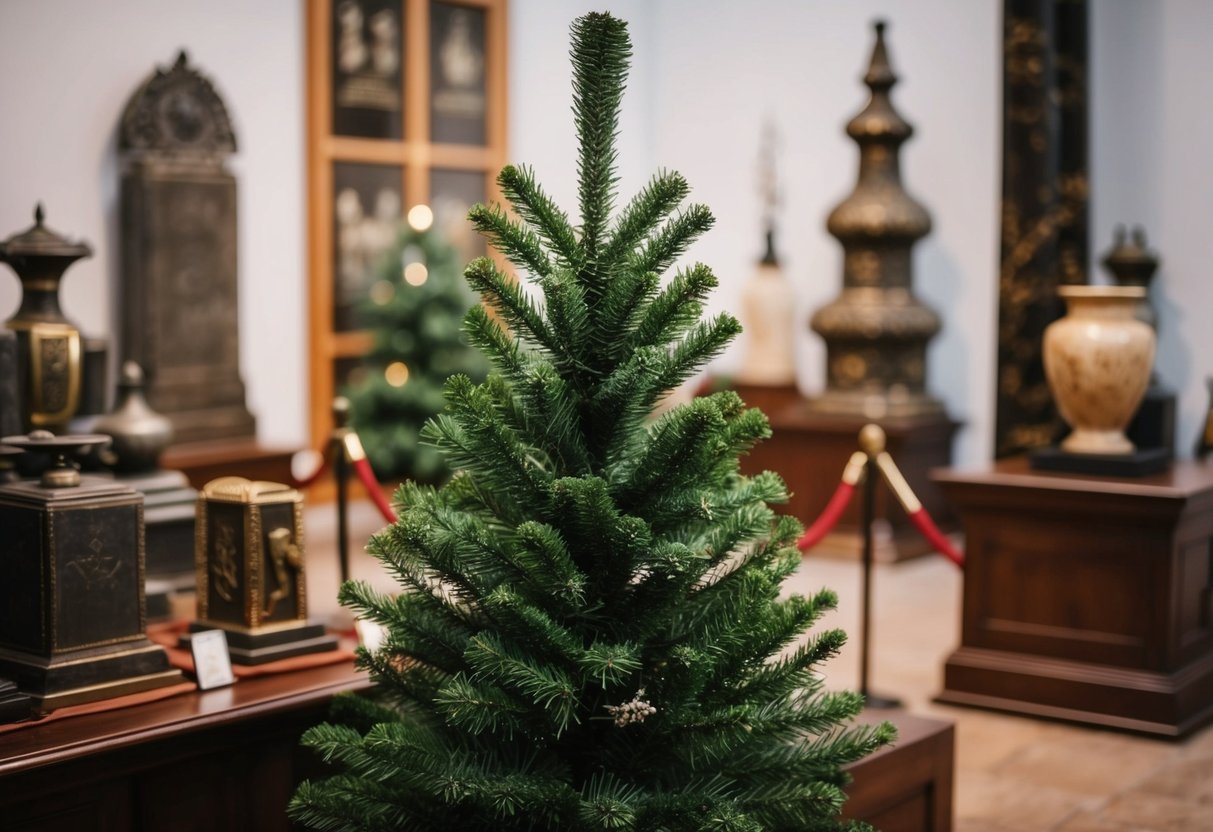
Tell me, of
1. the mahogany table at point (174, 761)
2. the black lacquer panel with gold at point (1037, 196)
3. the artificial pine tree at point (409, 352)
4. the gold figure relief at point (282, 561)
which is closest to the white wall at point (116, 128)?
the artificial pine tree at point (409, 352)

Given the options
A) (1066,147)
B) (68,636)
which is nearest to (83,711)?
(68,636)

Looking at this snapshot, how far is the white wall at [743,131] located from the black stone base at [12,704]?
16.8 feet

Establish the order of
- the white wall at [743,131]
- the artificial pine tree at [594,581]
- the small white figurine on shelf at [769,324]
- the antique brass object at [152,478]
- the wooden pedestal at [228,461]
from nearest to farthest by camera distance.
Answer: the artificial pine tree at [594,581], the antique brass object at [152,478], the wooden pedestal at [228,461], the white wall at [743,131], the small white figurine on shelf at [769,324]

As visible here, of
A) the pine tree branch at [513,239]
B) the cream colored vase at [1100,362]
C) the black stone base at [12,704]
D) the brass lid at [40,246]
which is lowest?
the black stone base at [12,704]

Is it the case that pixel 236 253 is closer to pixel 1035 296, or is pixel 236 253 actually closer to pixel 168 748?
pixel 1035 296

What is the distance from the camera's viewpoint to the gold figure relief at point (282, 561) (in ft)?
11.2

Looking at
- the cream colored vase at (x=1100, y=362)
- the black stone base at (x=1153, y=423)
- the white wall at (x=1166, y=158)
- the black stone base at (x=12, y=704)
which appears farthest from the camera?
the white wall at (x=1166, y=158)

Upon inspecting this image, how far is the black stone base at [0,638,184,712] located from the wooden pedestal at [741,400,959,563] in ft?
19.6

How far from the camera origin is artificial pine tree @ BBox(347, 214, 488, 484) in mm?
9422

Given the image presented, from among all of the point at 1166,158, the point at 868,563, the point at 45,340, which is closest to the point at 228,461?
the point at 45,340

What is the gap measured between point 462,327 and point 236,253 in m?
6.44

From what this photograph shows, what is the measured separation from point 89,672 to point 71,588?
0.18 meters

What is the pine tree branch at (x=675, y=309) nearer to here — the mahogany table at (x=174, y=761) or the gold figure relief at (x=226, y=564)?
the mahogany table at (x=174, y=761)

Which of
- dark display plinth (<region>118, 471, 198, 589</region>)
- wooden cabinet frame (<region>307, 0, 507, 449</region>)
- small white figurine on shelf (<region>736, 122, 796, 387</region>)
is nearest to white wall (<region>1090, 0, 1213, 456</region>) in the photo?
small white figurine on shelf (<region>736, 122, 796, 387</region>)
